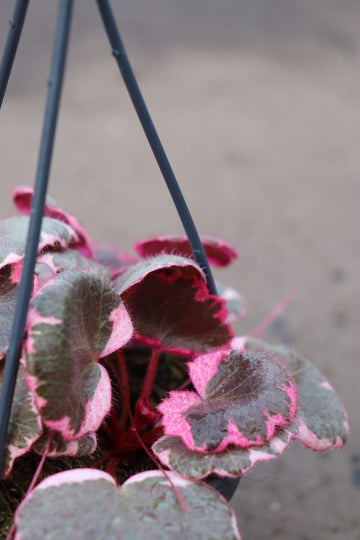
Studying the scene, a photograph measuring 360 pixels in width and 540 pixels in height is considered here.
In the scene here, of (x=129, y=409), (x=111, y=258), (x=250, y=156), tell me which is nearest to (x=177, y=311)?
(x=129, y=409)

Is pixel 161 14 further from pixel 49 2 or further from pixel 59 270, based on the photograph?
pixel 59 270

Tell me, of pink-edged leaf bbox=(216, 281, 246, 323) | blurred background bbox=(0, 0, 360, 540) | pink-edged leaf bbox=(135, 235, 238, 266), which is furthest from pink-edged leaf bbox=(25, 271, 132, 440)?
blurred background bbox=(0, 0, 360, 540)

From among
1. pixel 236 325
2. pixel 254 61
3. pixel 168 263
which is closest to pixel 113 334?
pixel 168 263

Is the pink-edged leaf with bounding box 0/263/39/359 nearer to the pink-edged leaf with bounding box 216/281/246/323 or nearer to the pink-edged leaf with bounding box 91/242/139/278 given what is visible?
the pink-edged leaf with bounding box 91/242/139/278

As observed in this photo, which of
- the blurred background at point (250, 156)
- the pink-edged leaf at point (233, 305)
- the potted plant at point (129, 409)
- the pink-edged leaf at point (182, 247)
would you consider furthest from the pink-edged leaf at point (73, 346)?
the blurred background at point (250, 156)

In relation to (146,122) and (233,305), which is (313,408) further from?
(146,122)

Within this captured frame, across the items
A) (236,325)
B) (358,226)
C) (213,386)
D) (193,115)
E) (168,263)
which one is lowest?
(236,325)

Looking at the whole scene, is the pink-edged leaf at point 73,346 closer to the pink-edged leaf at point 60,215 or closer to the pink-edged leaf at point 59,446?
the pink-edged leaf at point 59,446
